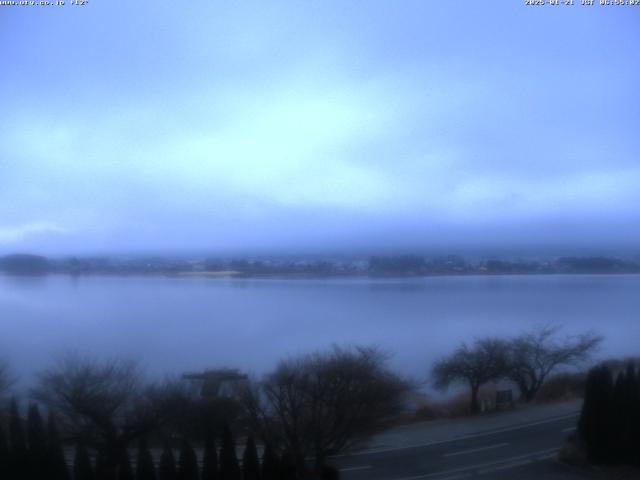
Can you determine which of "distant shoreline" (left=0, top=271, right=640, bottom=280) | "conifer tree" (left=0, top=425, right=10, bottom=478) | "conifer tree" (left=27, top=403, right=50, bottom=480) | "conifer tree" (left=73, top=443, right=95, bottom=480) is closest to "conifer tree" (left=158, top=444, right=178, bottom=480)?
"conifer tree" (left=73, top=443, right=95, bottom=480)

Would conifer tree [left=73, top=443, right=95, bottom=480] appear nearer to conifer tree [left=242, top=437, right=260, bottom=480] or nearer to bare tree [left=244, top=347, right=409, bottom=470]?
conifer tree [left=242, top=437, right=260, bottom=480]

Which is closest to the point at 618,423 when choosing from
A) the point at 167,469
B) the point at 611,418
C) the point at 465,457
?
the point at 611,418

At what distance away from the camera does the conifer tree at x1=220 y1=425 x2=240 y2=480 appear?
4.91m

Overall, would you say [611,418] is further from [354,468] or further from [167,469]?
[167,469]

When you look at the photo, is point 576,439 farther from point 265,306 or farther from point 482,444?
→ point 265,306

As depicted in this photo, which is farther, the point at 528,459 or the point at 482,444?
the point at 482,444

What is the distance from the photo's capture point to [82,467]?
4.59 meters

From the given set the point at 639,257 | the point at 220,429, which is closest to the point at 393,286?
the point at 639,257

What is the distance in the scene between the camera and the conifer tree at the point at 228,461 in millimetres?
4914

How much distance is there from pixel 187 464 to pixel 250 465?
0.61 m

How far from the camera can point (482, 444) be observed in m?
6.86

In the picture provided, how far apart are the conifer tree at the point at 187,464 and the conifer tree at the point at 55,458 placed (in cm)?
98

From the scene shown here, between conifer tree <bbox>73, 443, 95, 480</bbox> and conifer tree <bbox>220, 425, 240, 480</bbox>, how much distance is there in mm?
1167

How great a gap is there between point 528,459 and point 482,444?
74 cm
